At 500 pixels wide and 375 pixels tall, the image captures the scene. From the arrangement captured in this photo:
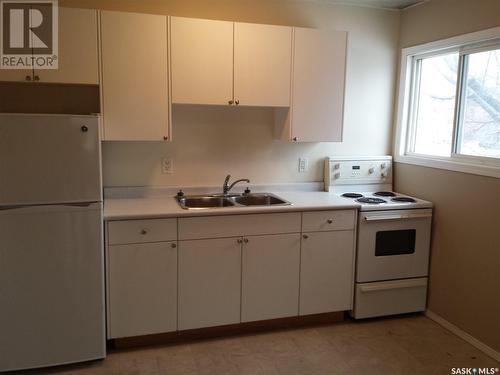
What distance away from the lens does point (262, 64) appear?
119 inches

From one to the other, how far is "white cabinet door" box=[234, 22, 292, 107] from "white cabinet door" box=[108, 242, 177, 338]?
3.72ft

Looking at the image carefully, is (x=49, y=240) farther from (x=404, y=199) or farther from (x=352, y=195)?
(x=404, y=199)

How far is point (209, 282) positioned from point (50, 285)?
926 mm

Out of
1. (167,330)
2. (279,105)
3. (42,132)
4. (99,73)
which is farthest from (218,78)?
(167,330)

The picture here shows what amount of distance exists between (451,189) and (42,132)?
8.60 feet

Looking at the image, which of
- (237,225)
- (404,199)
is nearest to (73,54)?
(237,225)

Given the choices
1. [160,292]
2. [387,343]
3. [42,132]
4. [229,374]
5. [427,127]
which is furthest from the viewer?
[427,127]

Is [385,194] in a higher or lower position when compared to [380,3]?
lower

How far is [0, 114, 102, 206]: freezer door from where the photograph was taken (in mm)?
2301

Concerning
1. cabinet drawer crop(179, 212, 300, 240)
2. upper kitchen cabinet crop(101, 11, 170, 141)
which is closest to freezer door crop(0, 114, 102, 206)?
upper kitchen cabinet crop(101, 11, 170, 141)

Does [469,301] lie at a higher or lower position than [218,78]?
lower

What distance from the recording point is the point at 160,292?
2762mm

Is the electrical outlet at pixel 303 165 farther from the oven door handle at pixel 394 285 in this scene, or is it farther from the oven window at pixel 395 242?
the oven door handle at pixel 394 285

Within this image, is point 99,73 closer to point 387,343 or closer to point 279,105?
point 279,105
